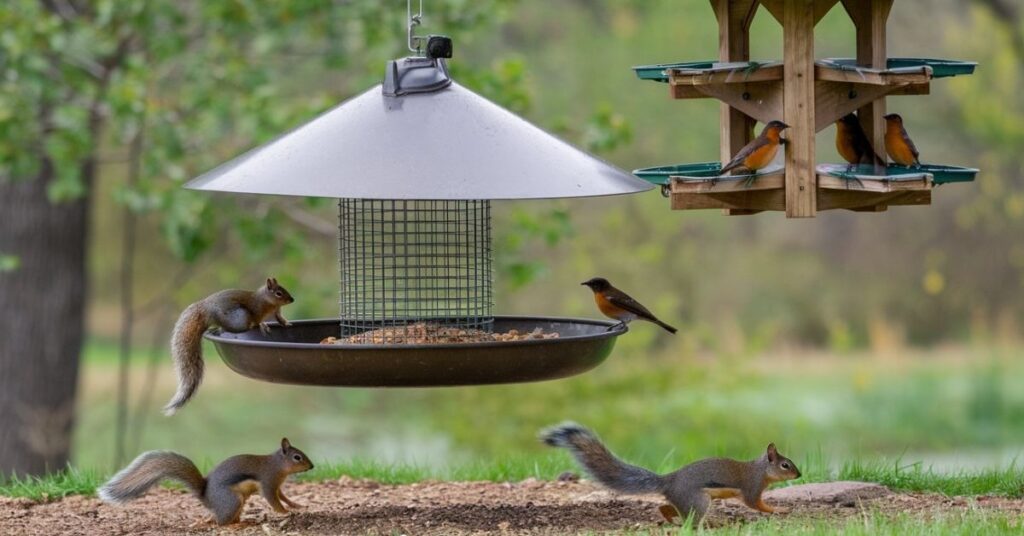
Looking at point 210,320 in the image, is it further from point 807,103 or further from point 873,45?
point 873,45

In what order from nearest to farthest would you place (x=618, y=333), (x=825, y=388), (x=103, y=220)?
(x=618, y=333) → (x=825, y=388) → (x=103, y=220)

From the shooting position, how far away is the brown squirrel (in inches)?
216

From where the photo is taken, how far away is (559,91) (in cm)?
1622

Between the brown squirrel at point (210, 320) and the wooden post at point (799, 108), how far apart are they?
221cm

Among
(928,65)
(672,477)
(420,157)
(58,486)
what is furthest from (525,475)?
(928,65)

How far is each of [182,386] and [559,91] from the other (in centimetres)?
1127

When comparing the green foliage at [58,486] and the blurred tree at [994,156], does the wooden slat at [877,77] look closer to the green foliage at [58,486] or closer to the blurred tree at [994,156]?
the green foliage at [58,486]

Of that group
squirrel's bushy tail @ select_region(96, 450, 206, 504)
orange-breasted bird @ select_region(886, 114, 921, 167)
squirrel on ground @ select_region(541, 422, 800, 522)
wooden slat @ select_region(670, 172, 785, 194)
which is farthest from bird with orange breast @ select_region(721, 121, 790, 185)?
squirrel's bushy tail @ select_region(96, 450, 206, 504)

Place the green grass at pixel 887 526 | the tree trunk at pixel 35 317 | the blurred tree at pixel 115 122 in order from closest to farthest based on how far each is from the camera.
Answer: the green grass at pixel 887 526 < the blurred tree at pixel 115 122 < the tree trunk at pixel 35 317

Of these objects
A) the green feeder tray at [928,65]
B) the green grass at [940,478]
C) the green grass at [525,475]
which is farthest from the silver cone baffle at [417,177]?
the green grass at [940,478]

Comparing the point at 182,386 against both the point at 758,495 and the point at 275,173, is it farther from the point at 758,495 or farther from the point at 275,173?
the point at 758,495

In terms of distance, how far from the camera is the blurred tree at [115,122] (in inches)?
365

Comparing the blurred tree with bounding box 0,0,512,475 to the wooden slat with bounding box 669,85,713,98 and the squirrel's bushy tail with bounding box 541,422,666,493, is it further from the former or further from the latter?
the squirrel's bushy tail with bounding box 541,422,666,493

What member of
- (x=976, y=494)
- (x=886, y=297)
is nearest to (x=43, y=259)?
(x=976, y=494)
